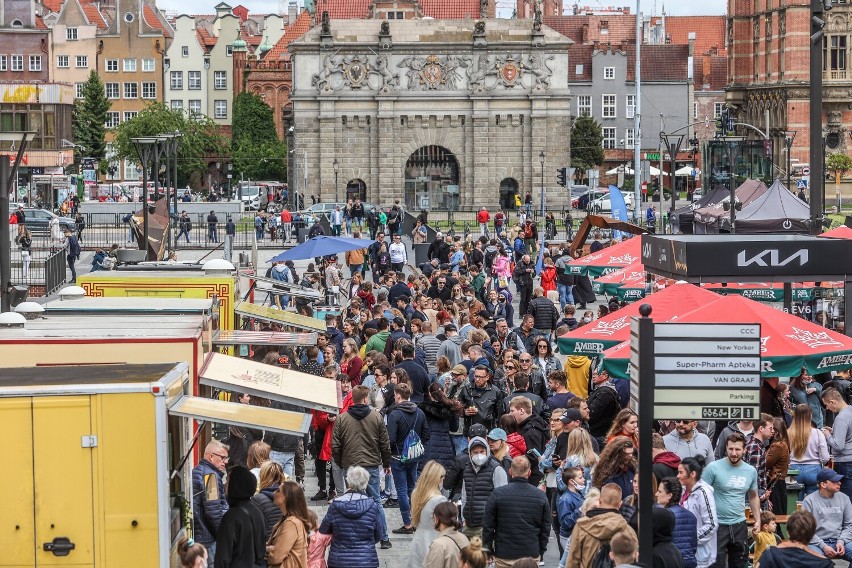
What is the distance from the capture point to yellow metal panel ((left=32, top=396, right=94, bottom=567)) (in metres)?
9.56

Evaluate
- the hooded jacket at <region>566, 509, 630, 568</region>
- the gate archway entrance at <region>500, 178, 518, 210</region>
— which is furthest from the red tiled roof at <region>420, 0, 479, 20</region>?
the hooded jacket at <region>566, 509, 630, 568</region>

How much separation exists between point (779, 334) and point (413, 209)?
67.6 meters

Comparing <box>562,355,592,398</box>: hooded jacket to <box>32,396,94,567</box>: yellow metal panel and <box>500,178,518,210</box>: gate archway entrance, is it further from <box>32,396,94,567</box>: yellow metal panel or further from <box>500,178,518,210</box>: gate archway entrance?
<box>500,178,518,210</box>: gate archway entrance

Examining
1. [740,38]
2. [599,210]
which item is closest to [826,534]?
[599,210]

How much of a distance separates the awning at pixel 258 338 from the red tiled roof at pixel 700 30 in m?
117

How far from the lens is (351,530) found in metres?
11.6

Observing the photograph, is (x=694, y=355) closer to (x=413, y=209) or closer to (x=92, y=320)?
(x=92, y=320)

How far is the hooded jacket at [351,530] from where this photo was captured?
11.6 meters

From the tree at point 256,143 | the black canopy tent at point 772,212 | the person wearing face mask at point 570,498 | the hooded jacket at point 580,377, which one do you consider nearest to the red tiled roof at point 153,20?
the tree at point 256,143

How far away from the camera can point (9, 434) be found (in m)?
9.53

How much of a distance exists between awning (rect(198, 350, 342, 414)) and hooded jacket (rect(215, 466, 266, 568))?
2038 mm

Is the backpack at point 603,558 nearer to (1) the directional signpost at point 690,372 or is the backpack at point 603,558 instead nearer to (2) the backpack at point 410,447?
(1) the directional signpost at point 690,372

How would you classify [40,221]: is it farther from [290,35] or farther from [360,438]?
[290,35]

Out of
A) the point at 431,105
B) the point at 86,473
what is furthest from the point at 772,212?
the point at 431,105
